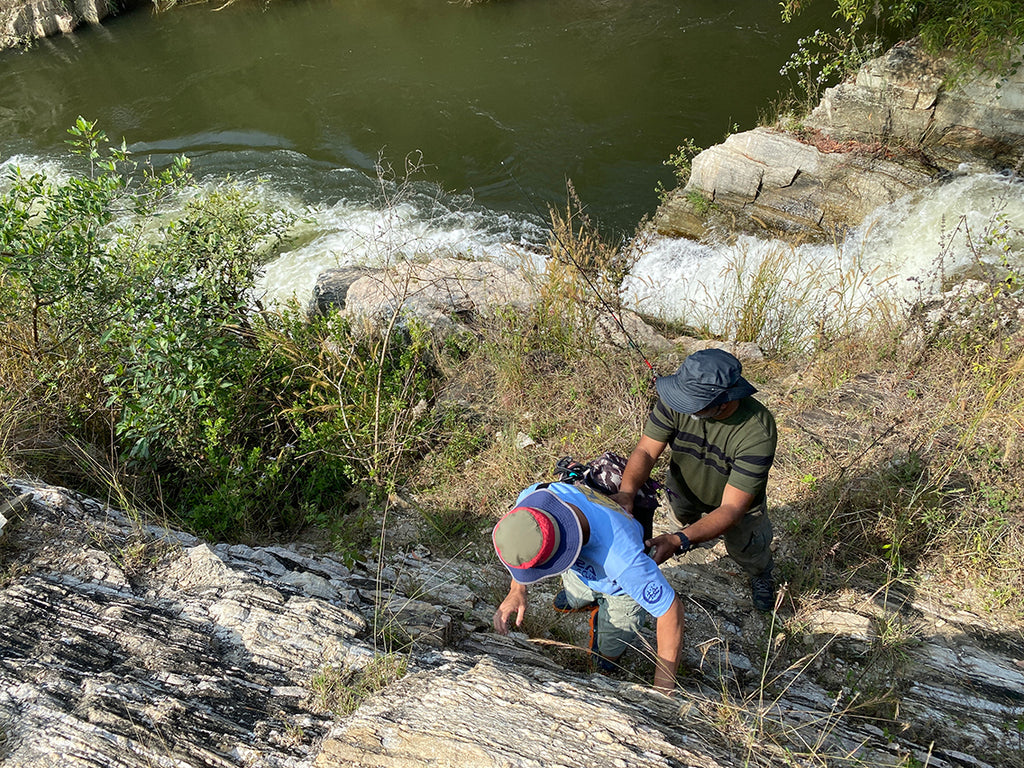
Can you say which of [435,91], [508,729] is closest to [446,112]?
[435,91]

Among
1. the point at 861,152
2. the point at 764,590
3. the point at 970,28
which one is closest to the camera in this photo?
the point at 764,590

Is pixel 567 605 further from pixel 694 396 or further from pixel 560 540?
pixel 694 396

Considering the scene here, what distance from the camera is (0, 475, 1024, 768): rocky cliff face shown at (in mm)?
1970

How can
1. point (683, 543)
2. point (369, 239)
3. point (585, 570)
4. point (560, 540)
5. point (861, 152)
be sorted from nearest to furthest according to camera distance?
point (560, 540) < point (585, 570) < point (683, 543) < point (861, 152) < point (369, 239)

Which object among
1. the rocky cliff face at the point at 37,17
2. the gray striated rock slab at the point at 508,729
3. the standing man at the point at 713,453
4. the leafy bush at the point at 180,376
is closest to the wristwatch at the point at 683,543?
the standing man at the point at 713,453

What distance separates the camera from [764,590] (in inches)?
124

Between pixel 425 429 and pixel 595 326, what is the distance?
164cm

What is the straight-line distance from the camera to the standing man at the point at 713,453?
8.14ft

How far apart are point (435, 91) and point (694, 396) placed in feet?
38.1

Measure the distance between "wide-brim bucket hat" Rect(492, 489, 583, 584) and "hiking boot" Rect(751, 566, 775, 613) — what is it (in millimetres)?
1403

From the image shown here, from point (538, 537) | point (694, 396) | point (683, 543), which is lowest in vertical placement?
point (683, 543)

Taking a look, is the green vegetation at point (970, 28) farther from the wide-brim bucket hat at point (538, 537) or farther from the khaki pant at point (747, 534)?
the wide-brim bucket hat at point (538, 537)

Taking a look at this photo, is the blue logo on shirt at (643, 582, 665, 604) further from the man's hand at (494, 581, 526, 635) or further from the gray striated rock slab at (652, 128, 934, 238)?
the gray striated rock slab at (652, 128, 934, 238)

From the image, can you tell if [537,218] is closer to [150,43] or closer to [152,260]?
[152,260]
